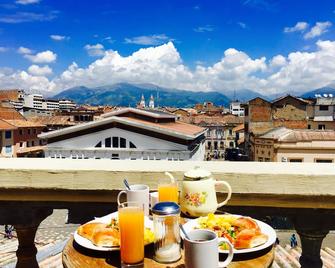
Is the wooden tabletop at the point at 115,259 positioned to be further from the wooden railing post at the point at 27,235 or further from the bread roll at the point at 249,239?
the wooden railing post at the point at 27,235

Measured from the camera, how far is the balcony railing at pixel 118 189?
217 centimetres

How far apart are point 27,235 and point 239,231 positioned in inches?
49.6

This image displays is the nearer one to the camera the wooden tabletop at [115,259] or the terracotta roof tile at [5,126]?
the wooden tabletop at [115,259]

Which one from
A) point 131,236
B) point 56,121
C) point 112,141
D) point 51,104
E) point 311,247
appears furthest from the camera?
point 51,104

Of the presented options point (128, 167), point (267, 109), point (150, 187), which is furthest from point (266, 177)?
point (267, 109)

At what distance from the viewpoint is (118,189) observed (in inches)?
92.8

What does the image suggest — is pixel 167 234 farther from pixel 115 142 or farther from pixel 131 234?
pixel 115 142

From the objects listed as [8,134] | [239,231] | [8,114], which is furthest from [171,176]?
[8,114]

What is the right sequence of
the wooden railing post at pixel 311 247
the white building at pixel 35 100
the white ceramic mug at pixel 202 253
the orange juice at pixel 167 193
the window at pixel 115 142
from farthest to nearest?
the white building at pixel 35 100
the window at pixel 115 142
the orange juice at pixel 167 193
the wooden railing post at pixel 311 247
the white ceramic mug at pixel 202 253

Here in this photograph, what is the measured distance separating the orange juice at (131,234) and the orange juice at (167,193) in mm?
464

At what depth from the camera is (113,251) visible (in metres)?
1.71

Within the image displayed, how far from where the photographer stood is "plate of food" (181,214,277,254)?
1697 millimetres

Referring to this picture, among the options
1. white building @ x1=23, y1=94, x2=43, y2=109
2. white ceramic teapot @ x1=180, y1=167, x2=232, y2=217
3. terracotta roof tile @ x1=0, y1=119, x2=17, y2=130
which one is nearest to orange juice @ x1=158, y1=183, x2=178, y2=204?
white ceramic teapot @ x1=180, y1=167, x2=232, y2=217

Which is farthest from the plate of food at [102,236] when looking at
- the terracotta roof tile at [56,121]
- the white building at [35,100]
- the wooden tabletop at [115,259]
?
the white building at [35,100]
